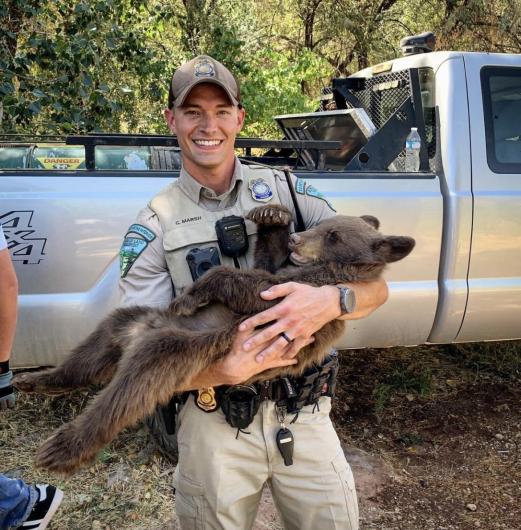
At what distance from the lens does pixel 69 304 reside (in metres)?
3.71

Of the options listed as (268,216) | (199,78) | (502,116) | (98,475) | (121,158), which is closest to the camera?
(199,78)

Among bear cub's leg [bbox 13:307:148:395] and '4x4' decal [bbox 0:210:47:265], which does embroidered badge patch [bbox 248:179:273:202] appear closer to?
bear cub's leg [bbox 13:307:148:395]

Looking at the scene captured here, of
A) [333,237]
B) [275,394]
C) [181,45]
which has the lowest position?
[275,394]

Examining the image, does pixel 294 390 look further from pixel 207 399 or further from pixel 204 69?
pixel 204 69

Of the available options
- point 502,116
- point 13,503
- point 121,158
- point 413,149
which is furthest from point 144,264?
point 502,116

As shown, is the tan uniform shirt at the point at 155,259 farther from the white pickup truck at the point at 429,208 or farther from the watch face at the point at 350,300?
the white pickup truck at the point at 429,208

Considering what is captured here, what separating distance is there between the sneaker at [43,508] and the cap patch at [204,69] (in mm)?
2287

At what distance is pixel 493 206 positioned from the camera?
4.25 metres

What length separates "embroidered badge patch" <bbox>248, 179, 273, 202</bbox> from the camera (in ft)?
8.65

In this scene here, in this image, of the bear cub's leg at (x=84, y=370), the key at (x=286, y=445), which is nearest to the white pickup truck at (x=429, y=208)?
the bear cub's leg at (x=84, y=370)

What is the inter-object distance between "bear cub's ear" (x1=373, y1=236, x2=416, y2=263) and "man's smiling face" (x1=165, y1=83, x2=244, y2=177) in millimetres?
779

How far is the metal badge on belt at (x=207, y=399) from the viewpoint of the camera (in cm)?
238

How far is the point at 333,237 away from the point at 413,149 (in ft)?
5.70

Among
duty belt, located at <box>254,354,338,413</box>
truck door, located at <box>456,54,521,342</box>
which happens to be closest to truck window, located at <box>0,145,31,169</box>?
duty belt, located at <box>254,354,338,413</box>
